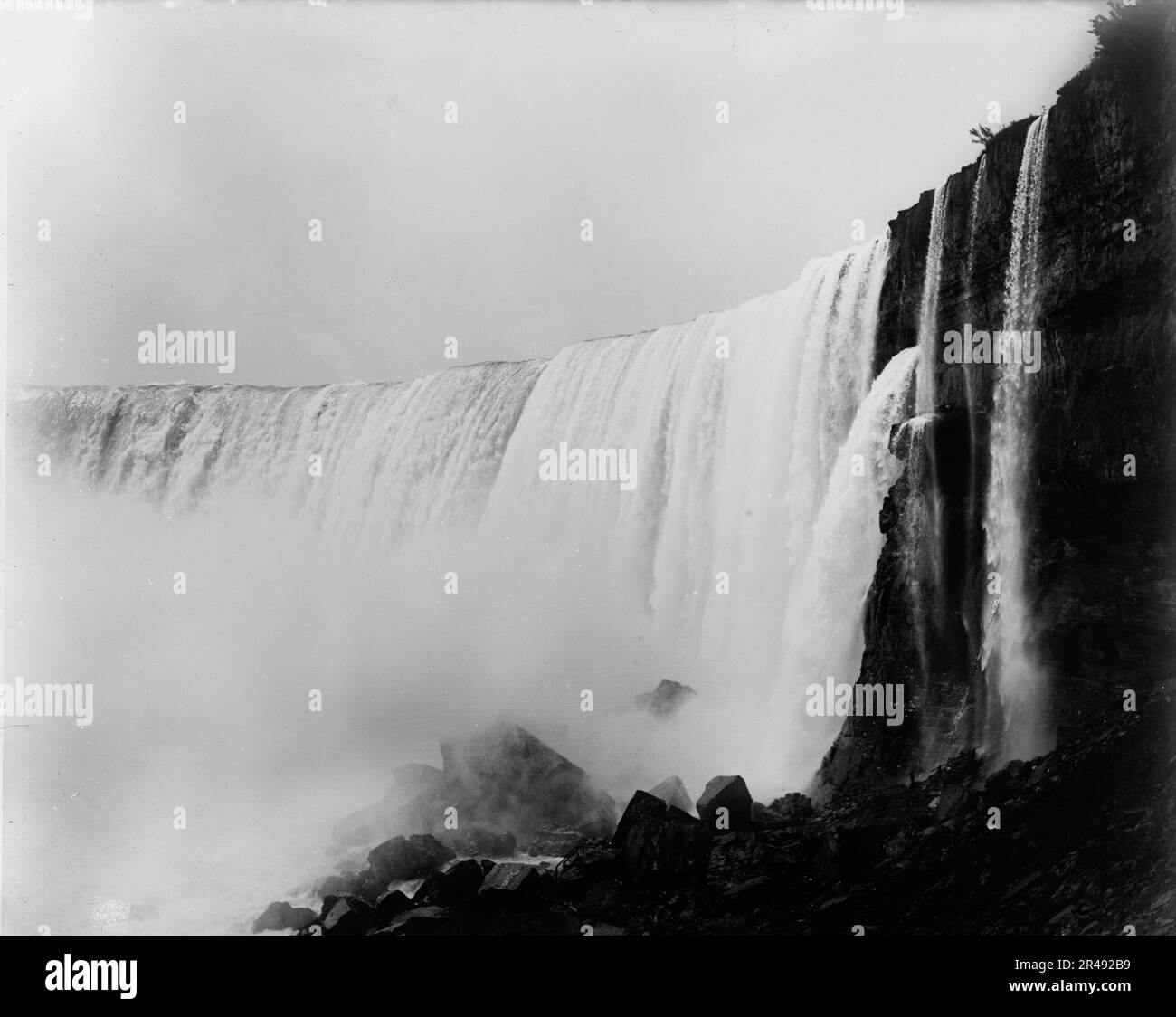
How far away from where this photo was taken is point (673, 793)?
9.59 m

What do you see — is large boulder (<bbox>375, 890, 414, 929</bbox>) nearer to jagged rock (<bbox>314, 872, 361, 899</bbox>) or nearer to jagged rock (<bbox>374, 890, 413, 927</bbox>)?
jagged rock (<bbox>374, 890, 413, 927</bbox>)

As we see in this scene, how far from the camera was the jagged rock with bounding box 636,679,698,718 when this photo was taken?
11.4m

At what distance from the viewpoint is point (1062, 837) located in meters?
8.08

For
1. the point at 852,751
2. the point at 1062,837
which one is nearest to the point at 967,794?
the point at 1062,837

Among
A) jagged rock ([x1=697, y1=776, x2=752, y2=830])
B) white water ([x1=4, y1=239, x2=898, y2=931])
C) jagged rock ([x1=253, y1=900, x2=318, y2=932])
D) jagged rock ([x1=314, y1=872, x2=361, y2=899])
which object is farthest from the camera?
white water ([x1=4, y1=239, x2=898, y2=931])

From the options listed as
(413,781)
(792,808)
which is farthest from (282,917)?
(792,808)

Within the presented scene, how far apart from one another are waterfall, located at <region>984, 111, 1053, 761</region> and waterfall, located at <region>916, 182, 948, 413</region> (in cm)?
74

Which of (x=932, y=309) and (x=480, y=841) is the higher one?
(x=932, y=309)

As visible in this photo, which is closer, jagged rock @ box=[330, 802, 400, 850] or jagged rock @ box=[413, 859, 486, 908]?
jagged rock @ box=[413, 859, 486, 908]

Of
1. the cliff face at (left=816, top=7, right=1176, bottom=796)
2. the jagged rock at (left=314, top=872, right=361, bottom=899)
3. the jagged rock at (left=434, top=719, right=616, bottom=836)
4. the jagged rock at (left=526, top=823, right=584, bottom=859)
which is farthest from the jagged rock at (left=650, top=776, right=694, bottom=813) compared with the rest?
the jagged rock at (left=314, top=872, right=361, bottom=899)

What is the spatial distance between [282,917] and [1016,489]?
27.0 feet

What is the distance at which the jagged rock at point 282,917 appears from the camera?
8828mm

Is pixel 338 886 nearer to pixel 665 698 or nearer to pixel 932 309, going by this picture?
pixel 665 698

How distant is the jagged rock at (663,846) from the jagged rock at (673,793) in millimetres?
627
